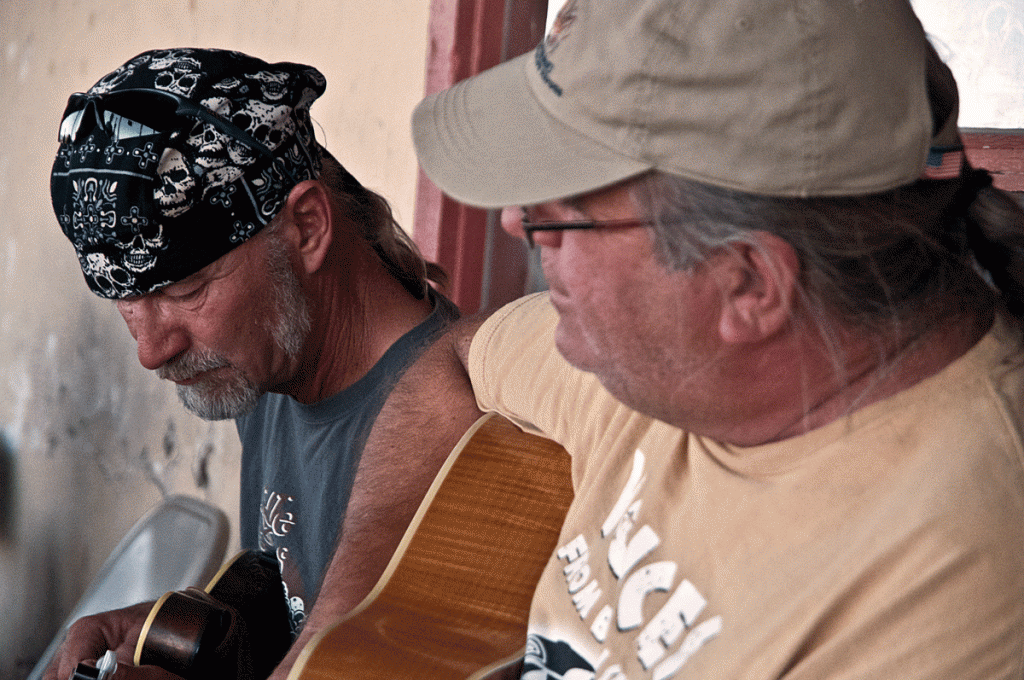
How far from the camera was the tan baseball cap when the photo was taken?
743 mm

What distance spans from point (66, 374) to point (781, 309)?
300 cm

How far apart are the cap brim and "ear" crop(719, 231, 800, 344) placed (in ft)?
0.40

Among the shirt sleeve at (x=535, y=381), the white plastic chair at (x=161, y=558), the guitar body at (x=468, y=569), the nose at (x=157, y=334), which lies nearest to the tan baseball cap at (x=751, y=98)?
the shirt sleeve at (x=535, y=381)

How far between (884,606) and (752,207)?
1.08 feet

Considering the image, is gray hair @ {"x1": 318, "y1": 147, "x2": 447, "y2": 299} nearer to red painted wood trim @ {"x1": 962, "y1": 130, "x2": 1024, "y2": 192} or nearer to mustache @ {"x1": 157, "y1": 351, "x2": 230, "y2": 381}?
mustache @ {"x1": 157, "y1": 351, "x2": 230, "y2": 381}

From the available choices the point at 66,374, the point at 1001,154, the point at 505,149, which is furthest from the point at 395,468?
the point at 66,374

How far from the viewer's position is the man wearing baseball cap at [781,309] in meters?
0.74

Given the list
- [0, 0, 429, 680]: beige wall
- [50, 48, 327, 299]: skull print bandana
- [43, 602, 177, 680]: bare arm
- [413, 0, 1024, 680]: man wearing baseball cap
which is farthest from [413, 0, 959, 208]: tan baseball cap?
[0, 0, 429, 680]: beige wall

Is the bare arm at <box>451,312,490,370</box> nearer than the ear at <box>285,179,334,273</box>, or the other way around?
the bare arm at <box>451,312,490,370</box>

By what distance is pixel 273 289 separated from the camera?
62.6 inches

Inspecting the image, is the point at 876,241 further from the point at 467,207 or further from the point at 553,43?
the point at 467,207

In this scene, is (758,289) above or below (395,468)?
above

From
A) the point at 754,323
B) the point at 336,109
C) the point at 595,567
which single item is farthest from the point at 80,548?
the point at 754,323

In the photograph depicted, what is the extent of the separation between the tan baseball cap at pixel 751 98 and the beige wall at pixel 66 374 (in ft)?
5.87
